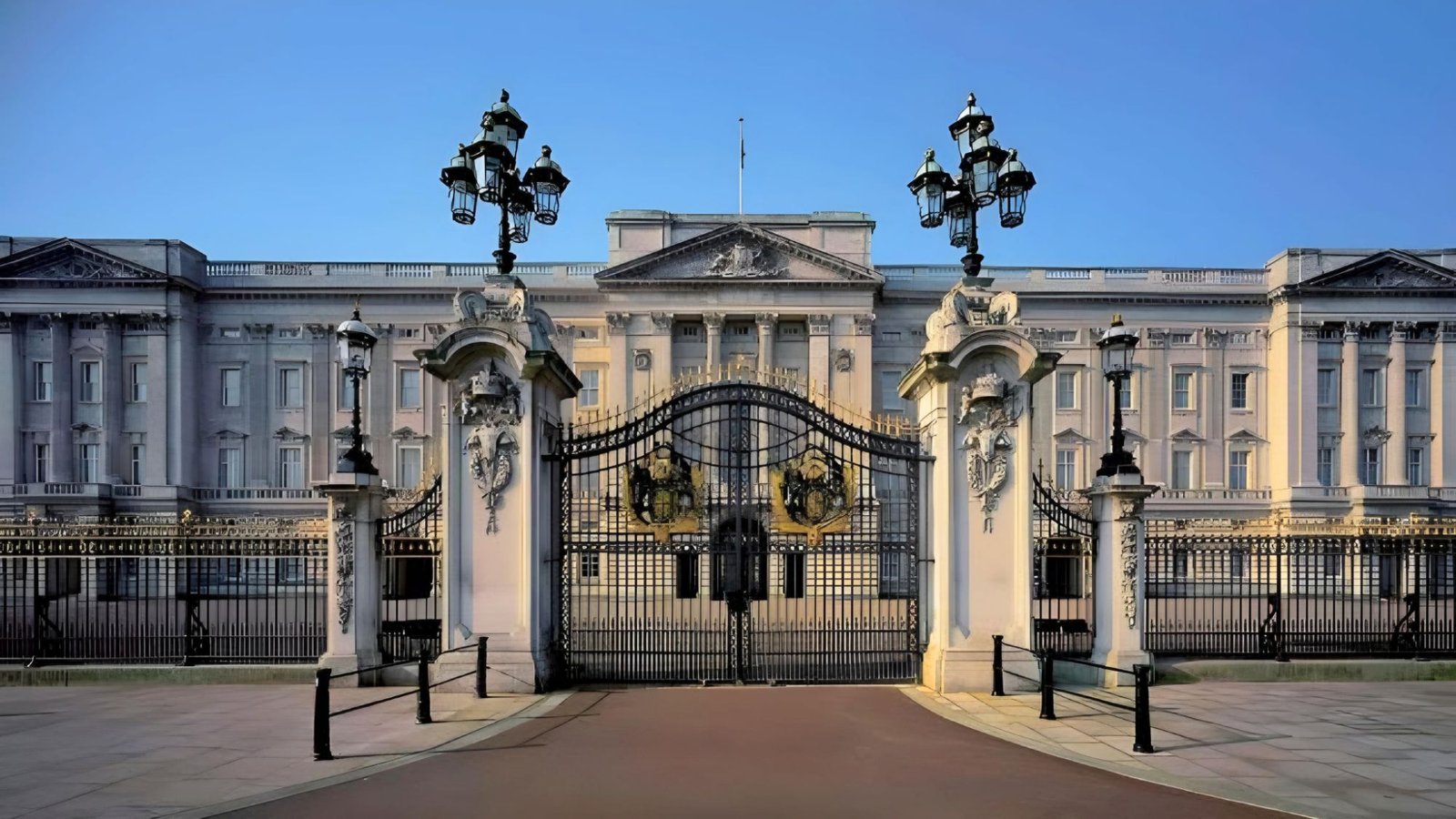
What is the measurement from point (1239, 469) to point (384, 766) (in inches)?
2230

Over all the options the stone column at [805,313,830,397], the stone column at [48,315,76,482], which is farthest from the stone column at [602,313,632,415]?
the stone column at [48,315,76,482]

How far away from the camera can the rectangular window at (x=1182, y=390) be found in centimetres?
5484

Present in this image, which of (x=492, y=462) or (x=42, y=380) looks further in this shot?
(x=42, y=380)

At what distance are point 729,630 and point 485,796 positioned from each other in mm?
6718

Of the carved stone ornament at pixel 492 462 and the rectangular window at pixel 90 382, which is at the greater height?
the rectangular window at pixel 90 382

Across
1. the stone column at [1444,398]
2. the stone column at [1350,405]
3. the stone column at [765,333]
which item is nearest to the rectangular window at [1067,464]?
the stone column at [1350,405]

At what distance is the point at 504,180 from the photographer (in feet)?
47.0

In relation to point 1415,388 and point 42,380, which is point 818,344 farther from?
point 42,380

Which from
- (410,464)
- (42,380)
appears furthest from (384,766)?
(42,380)

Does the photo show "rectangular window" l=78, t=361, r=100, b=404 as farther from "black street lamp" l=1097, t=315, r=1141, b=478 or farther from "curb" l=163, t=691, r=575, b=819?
"black street lamp" l=1097, t=315, r=1141, b=478

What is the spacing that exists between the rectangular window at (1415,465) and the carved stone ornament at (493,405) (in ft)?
191

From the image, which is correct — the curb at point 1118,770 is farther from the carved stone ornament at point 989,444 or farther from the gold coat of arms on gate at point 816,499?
the gold coat of arms on gate at point 816,499

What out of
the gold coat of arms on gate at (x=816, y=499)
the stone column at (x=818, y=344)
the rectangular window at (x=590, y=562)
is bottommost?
the rectangular window at (x=590, y=562)

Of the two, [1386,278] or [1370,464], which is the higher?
[1386,278]
